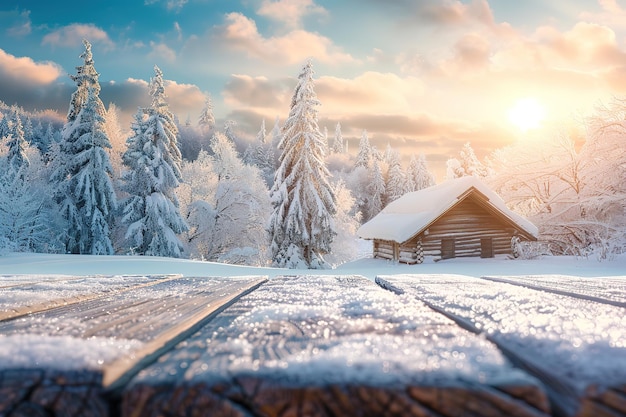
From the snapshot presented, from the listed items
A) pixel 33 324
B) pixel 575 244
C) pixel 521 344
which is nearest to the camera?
pixel 521 344

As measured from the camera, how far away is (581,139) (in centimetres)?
2292

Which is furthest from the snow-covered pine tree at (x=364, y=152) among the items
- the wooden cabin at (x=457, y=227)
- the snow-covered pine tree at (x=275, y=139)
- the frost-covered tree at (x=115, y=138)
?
the wooden cabin at (x=457, y=227)

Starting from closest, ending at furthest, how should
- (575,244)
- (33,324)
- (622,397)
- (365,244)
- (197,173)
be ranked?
(622,397) → (33,324) → (575,244) → (197,173) → (365,244)

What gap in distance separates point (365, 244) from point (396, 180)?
11.8 m

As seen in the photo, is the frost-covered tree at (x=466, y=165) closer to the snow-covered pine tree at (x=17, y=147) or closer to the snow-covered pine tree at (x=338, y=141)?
the snow-covered pine tree at (x=338, y=141)

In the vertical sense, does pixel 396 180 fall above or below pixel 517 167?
above

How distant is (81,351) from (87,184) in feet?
96.3

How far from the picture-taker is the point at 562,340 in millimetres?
697

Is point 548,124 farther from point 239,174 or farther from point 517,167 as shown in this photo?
point 239,174

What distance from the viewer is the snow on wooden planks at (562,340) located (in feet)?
1.65

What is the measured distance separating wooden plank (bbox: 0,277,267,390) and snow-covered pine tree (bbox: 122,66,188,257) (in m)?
25.7

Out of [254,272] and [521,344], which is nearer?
[521,344]

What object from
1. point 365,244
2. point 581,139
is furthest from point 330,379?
point 365,244

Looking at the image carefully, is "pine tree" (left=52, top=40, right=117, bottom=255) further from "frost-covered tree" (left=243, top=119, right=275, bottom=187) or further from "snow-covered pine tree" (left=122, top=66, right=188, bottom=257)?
"frost-covered tree" (left=243, top=119, right=275, bottom=187)
